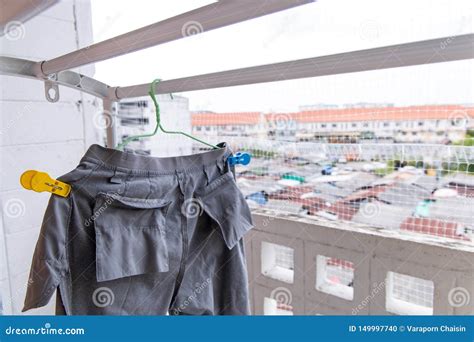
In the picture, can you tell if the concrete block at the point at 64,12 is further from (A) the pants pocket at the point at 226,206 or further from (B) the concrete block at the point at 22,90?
(A) the pants pocket at the point at 226,206

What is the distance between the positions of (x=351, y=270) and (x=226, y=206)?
636 millimetres

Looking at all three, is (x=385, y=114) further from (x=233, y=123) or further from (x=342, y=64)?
(x=342, y=64)

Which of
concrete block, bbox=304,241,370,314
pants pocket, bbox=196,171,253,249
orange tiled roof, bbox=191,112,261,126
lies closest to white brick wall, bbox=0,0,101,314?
orange tiled roof, bbox=191,112,261,126

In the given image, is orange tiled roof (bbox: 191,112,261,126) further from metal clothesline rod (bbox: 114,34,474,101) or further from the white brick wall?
metal clothesline rod (bbox: 114,34,474,101)

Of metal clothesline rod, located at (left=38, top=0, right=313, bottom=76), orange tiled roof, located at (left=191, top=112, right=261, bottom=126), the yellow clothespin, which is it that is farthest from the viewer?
orange tiled roof, located at (left=191, top=112, right=261, bottom=126)

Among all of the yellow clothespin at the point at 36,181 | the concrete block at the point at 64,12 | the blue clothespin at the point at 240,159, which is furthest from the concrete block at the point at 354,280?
the concrete block at the point at 64,12

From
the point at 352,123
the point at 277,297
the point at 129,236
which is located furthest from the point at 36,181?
the point at 352,123

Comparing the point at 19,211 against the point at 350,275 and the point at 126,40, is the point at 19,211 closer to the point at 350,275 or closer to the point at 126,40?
the point at 126,40

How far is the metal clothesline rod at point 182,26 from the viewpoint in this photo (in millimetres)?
447

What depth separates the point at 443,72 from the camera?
1.00m

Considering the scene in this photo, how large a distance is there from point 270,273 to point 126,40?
1.14 m

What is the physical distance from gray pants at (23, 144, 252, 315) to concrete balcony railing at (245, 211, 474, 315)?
439 mm

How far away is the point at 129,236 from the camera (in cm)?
77

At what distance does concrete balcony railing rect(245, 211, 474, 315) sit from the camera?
3.31 ft
